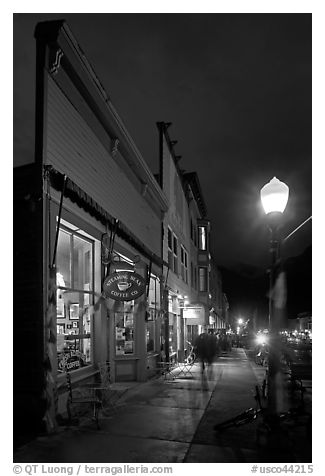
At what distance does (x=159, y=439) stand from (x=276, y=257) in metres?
3.66

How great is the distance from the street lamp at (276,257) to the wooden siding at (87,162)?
4.24 metres

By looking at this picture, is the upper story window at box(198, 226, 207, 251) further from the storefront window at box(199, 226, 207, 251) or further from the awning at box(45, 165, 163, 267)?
the awning at box(45, 165, 163, 267)

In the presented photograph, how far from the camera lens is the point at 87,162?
11266 millimetres

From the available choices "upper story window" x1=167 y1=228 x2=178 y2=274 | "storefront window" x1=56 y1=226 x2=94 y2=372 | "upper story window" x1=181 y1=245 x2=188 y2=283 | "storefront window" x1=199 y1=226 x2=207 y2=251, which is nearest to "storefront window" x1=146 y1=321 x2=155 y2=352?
"upper story window" x1=167 y1=228 x2=178 y2=274

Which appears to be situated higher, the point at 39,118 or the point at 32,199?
the point at 39,118

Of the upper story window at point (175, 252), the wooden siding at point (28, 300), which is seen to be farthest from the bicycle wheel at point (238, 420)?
the upper story window at point (175, 252)

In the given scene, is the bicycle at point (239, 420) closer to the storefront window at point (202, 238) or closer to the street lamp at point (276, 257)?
the street lamp at point (276, 257)

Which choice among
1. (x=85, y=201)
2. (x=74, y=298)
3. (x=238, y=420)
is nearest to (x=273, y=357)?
(x=238, y=420)

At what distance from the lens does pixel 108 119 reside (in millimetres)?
12398

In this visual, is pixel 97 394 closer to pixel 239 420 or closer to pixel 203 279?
pixel 239 420
